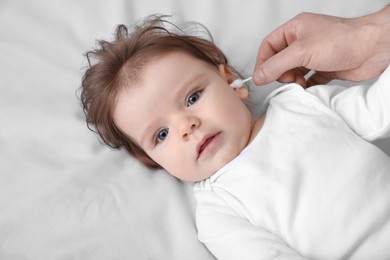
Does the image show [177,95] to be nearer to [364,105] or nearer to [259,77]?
[259,77]

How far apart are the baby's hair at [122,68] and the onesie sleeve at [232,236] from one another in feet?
0.82

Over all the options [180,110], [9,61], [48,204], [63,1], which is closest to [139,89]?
[180,110]

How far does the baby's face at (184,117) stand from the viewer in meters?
1.27

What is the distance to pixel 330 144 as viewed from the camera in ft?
4.09

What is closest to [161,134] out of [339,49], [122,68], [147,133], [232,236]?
[147,133]

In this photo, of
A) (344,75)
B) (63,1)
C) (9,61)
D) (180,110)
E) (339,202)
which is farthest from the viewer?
(63,1)

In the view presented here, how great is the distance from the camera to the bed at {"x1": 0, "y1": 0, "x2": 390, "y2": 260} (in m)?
1.28

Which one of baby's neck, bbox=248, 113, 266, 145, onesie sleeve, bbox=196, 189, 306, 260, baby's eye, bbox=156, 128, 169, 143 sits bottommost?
onesie sleeve, bbox=196, 189, 306, 260

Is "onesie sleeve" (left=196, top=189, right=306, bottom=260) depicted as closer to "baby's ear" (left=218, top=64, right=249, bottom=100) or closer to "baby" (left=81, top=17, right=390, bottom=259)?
"baby" (left=81, top=17, right=390, bottom=259)

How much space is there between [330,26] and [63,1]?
1.02 m

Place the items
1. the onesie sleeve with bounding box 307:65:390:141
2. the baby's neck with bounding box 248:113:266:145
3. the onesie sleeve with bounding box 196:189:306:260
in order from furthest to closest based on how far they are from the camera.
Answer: the baby's neck with bounding box 248:113:266:145, the onesie sleeve with bounding box 307:65:390:141, the onesie sleeve with bounding box 196:189:306:260

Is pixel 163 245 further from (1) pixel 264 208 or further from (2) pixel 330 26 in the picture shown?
(2) pixel 330 26

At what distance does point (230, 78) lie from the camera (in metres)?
1.47

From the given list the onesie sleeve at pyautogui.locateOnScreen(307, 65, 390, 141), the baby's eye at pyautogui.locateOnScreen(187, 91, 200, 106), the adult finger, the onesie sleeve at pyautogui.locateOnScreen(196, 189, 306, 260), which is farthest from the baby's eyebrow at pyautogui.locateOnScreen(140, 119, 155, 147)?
the onesie sleeve at pyautogui.locateOnScreen(307, 65, 390, 141)
